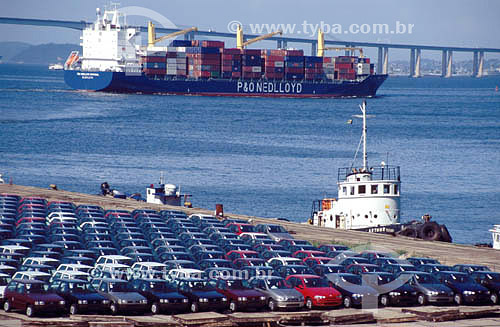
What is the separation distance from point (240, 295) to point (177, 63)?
173 metres

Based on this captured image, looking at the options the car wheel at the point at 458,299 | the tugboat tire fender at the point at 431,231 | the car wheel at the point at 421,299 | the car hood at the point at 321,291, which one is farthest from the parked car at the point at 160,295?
the tugboat tire fender at the point at 431,231

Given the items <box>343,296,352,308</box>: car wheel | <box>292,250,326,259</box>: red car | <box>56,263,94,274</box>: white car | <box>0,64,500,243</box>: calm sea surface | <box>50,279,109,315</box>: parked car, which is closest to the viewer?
<box>50,279,109,315</box>: parked car

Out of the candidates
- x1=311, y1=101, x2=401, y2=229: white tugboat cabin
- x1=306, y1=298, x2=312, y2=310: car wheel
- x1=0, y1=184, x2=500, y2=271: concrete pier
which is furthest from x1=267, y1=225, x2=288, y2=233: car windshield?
x1=306, y1=298, x2=312, y2=310: car wheel

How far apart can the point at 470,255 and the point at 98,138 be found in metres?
80.4

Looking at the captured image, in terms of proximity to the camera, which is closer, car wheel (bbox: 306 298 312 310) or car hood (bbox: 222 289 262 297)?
car hood (bbox: 222 289 262 297)

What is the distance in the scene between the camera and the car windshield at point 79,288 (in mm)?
25172

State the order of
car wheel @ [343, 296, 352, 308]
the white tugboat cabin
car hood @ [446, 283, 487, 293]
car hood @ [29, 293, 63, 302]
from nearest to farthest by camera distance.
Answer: car hood @ [29, 293, 63, 302] < car wheel @ [343, 296, 352, 308] < car hood @ [446, 283, 487, 293] < the white tugboat cabin

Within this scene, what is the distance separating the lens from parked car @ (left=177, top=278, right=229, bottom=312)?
2545cm

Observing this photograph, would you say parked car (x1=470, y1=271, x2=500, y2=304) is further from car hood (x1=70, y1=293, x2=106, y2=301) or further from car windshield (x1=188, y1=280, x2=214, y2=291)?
car hood (x1=70, y1=293, x2=106, y2=301)

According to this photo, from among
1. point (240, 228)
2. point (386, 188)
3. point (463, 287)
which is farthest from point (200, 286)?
point (386, 188)

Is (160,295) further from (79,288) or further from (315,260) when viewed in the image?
(315,260)

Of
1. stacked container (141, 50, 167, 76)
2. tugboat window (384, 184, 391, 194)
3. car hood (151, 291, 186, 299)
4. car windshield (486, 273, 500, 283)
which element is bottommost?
car windshield (486, 273, 500, 283)

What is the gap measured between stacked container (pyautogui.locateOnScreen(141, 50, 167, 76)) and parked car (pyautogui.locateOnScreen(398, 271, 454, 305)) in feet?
550

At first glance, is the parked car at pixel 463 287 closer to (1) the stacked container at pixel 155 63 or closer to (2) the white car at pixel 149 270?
(2) the white car at pixel 149 270
